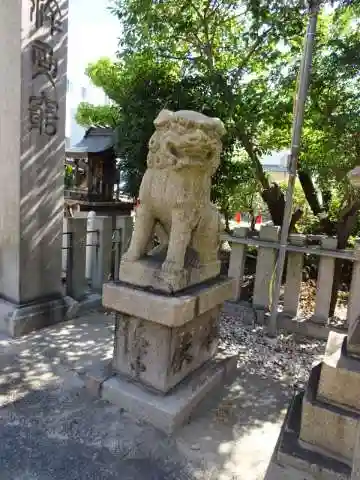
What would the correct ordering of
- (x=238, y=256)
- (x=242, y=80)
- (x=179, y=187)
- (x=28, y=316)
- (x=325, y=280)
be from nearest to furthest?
(x=179, y=187) → (x=28, y=316) → (x=325, y=280) → (x=238, y=256) → (x=242, y=80)

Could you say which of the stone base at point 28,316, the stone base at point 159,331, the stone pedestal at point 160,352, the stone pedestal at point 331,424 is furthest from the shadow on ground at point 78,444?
the stone base at point 28,316

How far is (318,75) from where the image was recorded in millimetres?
4789

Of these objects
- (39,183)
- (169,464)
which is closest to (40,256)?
(39,183)

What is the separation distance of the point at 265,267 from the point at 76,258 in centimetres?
230

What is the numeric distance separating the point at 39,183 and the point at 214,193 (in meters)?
3.65

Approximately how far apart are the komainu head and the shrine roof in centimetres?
669

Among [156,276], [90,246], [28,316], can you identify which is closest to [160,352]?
[156,276]

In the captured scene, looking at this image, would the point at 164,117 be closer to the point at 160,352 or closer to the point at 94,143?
the point at 160,352

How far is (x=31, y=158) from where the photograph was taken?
153 inches

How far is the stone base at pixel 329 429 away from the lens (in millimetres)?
2072

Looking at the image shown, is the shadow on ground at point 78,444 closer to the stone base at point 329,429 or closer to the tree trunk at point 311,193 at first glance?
the stone base at point 329,429

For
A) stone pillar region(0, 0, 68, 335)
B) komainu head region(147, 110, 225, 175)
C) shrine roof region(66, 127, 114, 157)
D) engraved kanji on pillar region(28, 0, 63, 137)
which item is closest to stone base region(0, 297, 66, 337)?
stone pillar region(0, 0, 68, 335)

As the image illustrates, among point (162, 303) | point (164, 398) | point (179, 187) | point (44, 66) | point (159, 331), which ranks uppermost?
point (44, 66)

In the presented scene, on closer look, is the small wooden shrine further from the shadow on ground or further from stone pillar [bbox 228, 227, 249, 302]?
the shadow on ground
